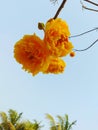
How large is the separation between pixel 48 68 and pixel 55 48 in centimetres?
16

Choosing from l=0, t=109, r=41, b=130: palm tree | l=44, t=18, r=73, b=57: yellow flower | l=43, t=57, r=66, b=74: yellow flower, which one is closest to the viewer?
l=44, t=18, r=73, b=57: yellow flower

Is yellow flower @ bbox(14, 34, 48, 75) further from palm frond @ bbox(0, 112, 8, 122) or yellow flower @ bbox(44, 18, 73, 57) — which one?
palm frond @ bbox(0, 112, 8, 122)

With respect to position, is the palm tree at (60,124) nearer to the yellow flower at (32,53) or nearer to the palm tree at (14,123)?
the palm tree at (14,123)

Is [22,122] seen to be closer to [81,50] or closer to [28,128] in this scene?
[28,128]

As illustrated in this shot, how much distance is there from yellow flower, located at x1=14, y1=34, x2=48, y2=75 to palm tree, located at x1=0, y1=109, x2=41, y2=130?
16753mm

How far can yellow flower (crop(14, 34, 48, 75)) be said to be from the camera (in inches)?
48.5

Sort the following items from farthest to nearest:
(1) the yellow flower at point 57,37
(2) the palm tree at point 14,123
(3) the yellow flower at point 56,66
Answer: (2) the palm tree at point 14,123 → (3) the yellow flower at point 56,66 → (1) the yellow flower at point 57,37

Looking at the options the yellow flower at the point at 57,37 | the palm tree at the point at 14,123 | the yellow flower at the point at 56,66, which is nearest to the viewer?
the yellow flower at the point at 57,37

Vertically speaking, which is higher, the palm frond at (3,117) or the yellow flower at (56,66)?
the palm frond at (3,117)

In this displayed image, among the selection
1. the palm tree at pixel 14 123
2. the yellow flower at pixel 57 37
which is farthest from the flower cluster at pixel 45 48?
the palm tree at pixel 14 123

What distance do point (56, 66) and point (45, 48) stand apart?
0.12 metres

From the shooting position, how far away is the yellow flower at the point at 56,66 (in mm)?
1307

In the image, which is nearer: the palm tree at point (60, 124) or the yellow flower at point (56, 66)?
the yellow flower at point (56, 66)

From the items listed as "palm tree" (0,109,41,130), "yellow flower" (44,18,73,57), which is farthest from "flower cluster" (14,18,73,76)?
"palm tree" (0,109,41,130)
